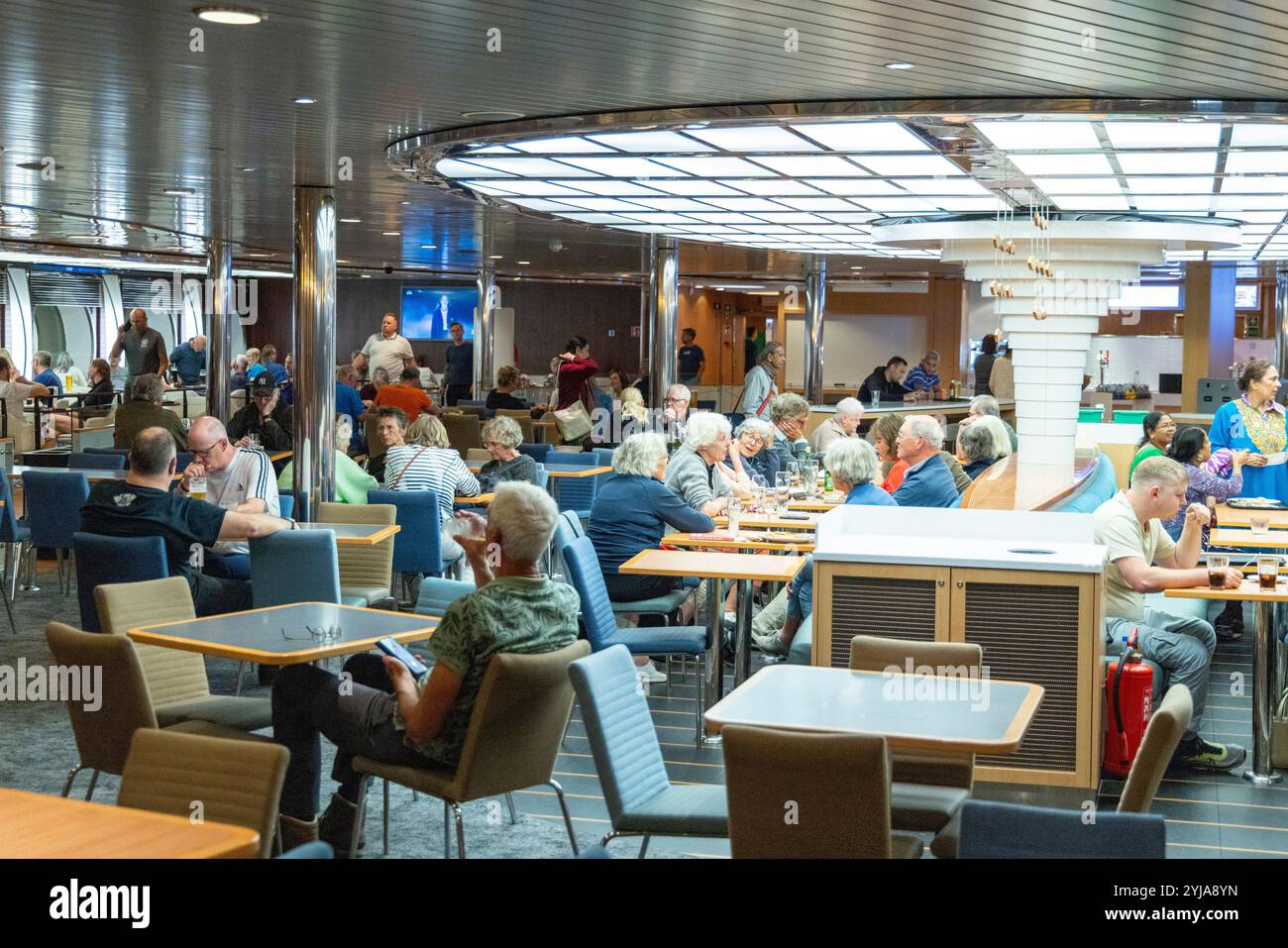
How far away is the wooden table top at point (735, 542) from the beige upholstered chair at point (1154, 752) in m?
3.82

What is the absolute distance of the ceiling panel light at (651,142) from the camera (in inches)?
304

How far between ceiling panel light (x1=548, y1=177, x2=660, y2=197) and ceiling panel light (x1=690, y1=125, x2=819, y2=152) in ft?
6.94

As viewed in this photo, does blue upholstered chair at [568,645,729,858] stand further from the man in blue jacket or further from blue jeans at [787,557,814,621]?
the man in blue jacket

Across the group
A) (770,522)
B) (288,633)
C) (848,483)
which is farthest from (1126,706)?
(288,633)

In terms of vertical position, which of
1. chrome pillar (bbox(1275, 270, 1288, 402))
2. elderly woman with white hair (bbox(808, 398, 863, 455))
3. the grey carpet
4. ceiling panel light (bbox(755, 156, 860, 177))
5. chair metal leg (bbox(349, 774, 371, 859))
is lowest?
the grey carpet

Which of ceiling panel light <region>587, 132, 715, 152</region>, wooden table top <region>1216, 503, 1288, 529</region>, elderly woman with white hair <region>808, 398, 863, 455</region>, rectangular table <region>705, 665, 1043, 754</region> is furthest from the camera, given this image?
elderly woman with white hair <region>808, 398, 863, 455</region>

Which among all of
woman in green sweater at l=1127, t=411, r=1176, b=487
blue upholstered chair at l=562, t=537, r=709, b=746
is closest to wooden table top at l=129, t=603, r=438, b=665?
blue upholstered chair at l=562, t=537, r=709, b=746

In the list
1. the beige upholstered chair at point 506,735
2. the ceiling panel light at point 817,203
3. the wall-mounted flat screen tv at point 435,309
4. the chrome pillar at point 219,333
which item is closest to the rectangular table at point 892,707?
the beige upholstered chair at point 506,735

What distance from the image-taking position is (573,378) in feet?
49.9

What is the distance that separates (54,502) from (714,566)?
5.00 m

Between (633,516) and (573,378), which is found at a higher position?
(573,378)

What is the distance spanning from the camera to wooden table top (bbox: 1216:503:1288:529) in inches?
332

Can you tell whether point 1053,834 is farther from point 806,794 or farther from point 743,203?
point 743,203
